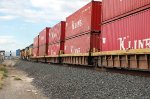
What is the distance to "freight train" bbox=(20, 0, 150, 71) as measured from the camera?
49.4 feet

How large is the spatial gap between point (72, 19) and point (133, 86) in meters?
16.6

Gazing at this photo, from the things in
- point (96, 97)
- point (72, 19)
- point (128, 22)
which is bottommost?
point (96, 97)

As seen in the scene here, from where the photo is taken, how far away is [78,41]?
2564 centimetres

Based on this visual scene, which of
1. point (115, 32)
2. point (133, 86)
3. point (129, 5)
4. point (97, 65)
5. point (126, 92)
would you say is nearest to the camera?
point (126, 92)

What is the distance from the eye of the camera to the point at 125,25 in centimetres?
1667

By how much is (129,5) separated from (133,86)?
18.1 ft

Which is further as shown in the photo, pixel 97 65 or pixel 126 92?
pixel 97 65

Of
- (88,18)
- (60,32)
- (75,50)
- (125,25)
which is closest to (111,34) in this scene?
(125,25)

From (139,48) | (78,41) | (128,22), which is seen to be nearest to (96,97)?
(139,48)

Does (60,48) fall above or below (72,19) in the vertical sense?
below

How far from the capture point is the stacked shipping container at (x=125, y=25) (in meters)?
14.8

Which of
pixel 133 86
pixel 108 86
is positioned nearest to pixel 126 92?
pixel 133 86

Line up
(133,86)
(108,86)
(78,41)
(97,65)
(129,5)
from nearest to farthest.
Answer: (133,86) → (108,86) → (129,5) → (97,65) → (78,41)

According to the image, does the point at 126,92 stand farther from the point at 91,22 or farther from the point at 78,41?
the point at 78,41
